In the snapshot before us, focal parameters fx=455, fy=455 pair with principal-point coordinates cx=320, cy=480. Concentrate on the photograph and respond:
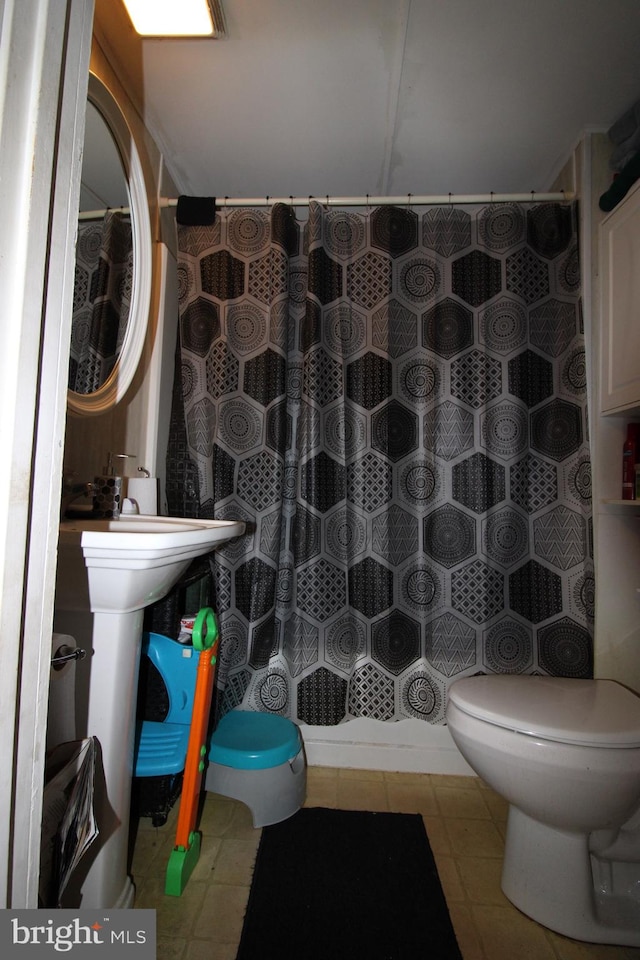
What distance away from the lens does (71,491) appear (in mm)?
1133

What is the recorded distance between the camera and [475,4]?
43.8 inches

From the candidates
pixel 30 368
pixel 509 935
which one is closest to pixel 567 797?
pixel 509 935

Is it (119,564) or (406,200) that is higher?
(406,200)

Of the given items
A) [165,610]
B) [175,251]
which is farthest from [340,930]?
[175,251]

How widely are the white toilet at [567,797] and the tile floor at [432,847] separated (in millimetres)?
→ 59

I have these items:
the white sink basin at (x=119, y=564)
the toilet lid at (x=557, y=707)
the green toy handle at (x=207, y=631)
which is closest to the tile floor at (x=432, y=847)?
the toilet lid at (x=557, y=707)

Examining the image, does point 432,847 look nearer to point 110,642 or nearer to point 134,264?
point 110,642

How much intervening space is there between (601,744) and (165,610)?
1157 millimetres

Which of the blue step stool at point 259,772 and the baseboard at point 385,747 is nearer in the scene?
the blue step stool at point 259,772

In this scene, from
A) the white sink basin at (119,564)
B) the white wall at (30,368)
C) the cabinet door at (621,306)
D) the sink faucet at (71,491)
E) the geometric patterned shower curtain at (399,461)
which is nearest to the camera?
the white wall at (30,368)

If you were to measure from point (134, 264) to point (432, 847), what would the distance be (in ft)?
6.22

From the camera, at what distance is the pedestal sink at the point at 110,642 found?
2.69 feet

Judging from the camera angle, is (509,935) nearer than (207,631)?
Yes

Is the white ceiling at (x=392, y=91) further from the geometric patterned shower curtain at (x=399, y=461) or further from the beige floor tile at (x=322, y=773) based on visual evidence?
the beige floor tile at (x=322, y=773)
